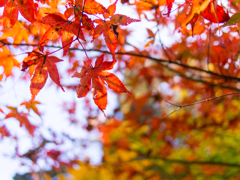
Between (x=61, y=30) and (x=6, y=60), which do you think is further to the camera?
(x=6, y=60)

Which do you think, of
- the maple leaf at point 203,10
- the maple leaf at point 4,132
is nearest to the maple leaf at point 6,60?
the maple leaf at point 4,132

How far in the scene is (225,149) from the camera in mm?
2775

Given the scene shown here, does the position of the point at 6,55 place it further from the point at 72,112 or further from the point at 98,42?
→ the point at 72,112

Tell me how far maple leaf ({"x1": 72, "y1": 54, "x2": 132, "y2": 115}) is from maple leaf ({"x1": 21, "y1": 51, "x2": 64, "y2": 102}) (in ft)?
0.26

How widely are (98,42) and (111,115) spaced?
124cm

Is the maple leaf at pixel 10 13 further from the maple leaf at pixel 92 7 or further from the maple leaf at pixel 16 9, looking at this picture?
the maple leaf at pixel 92 7

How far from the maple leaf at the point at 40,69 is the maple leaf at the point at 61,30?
0.04 m

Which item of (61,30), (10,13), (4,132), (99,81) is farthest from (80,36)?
(4,132)

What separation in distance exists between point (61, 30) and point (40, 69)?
0.16 meters

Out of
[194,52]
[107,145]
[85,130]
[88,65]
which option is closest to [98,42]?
[194,52]

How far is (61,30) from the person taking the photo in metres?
0.66

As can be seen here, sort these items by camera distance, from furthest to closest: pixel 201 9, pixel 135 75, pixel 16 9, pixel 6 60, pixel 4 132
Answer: pixel 135 75
pixel 4 132
pixel 6 60
pixel 16 9
pixel 201 9

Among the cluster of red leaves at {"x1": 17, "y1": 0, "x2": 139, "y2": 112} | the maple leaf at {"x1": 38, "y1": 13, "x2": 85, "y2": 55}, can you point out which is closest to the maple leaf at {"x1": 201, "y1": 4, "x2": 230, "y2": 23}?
the cluster of red leaves at {"x1": 17, "y1": 0, "x2": 139, "y2": 112}

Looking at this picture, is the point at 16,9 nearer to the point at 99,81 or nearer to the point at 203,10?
the point at 99,81
